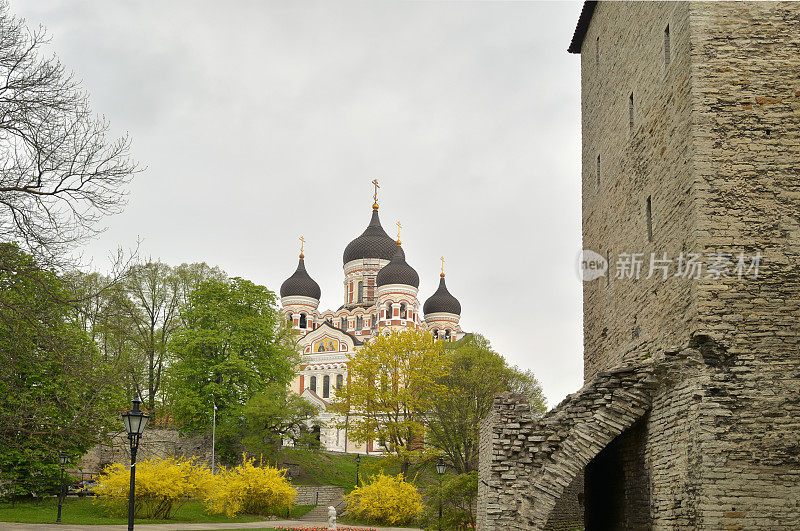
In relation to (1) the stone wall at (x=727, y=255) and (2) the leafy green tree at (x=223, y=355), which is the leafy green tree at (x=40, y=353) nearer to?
(1) the stone wall at (x=727, y=255)

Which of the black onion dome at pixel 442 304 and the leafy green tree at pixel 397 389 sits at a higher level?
the black onion dome at pixel 442 304

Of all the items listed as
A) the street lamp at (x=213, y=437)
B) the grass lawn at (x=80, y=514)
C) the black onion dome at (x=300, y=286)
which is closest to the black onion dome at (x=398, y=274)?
the black onion dome at (x=300, y=286)

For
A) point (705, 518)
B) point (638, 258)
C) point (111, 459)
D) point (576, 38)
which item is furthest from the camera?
point (111, 459)

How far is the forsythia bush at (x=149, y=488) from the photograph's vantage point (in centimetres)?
2306

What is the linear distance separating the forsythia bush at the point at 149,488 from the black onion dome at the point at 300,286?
137 feet

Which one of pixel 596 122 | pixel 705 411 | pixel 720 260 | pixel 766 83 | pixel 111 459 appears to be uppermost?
pixel 596 122

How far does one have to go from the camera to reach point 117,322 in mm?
11867

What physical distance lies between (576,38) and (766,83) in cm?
844

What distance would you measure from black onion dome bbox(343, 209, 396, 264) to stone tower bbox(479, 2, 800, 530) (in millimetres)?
54239

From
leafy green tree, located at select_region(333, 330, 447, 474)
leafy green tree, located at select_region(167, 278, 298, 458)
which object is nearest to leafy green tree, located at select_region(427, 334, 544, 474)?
leafy green tree, located at select_region(333, 330, 447, 474)

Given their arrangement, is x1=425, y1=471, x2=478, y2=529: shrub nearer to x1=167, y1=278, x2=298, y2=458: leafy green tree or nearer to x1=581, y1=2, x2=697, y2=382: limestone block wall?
x1=581, y1=2, x2=697, y2=382: limestone block wall

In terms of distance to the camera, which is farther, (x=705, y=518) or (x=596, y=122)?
(x=596, y=122)

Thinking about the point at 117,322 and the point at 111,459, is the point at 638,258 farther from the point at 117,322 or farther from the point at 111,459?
the point at 111,459

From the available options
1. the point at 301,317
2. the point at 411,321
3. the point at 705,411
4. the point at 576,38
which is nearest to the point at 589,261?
the point at 576,38
